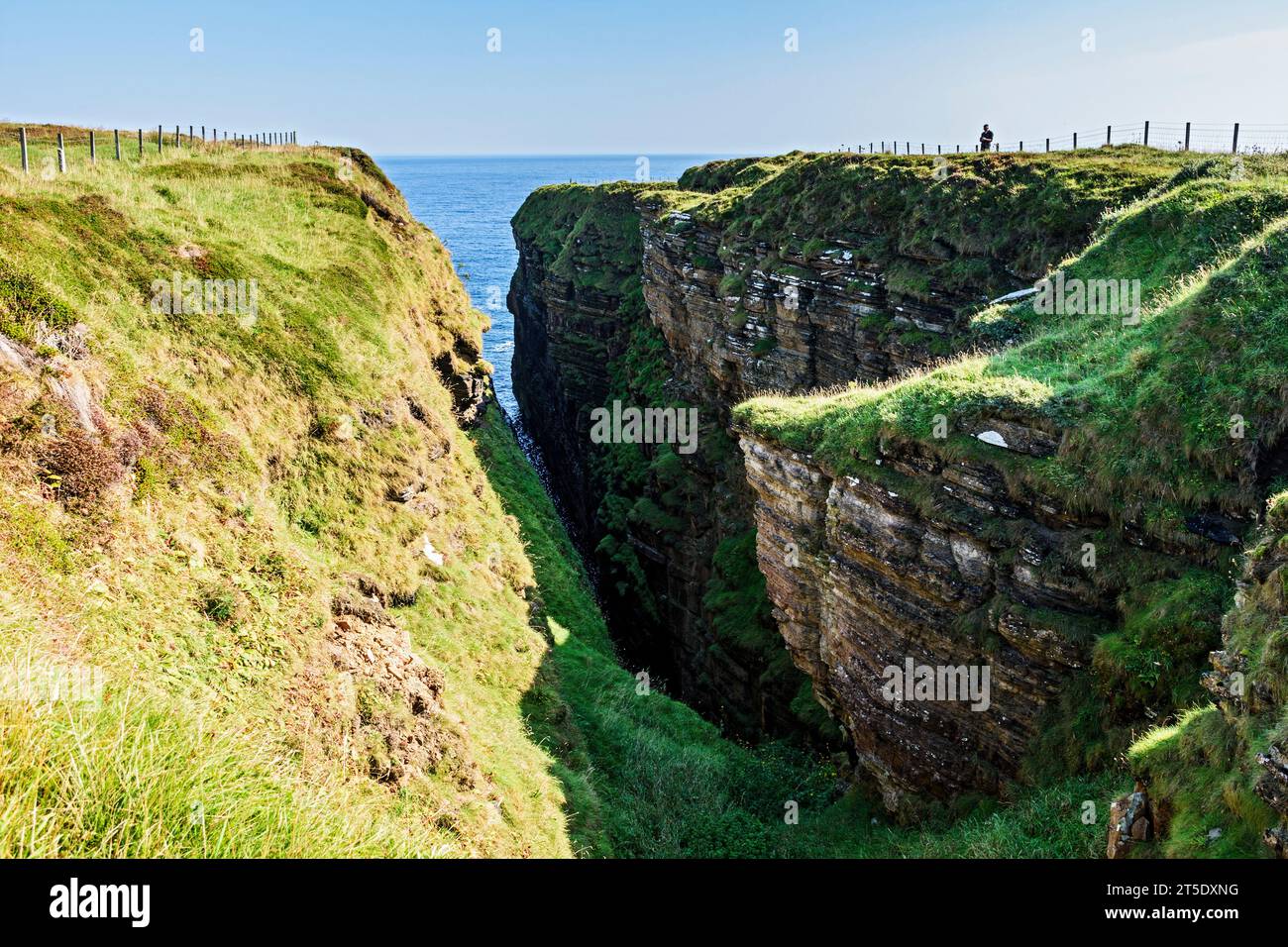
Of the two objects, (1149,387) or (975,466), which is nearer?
(1149,387)

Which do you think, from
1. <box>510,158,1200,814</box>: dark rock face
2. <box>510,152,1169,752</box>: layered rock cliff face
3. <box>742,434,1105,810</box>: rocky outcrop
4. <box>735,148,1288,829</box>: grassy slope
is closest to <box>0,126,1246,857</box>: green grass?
<box>742,434,1105,810</box>: rocky outcrop

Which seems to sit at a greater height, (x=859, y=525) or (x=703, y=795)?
(x=859, y=525)

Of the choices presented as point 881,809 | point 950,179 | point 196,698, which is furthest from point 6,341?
point 950,179

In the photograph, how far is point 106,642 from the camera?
942 cm

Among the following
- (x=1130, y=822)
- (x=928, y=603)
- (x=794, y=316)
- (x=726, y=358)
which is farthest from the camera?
(x=726, y=358)

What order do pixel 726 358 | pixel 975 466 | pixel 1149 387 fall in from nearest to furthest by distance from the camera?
pixel 1149 387
pixel 975 466
pixel 726 358

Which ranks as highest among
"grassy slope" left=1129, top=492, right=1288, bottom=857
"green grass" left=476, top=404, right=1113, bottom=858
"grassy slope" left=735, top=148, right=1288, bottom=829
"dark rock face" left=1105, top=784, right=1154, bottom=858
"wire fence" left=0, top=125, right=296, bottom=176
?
"wire fence" left=0, top=125, right=296, bottom=176

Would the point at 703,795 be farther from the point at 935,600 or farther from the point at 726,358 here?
the point at 726,358

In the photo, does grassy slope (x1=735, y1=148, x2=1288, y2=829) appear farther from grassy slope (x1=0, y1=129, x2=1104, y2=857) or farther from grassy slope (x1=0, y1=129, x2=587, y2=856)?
grassy slope (x1=0, y1=129, x2=587, y2=856)

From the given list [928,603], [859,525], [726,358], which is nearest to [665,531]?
[726,358]

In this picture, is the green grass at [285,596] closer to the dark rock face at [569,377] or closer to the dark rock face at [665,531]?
the dark rock face at [665,531]

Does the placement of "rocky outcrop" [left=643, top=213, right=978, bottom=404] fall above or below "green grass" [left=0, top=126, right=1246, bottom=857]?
above

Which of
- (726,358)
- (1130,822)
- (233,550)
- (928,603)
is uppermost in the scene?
(726,358)
